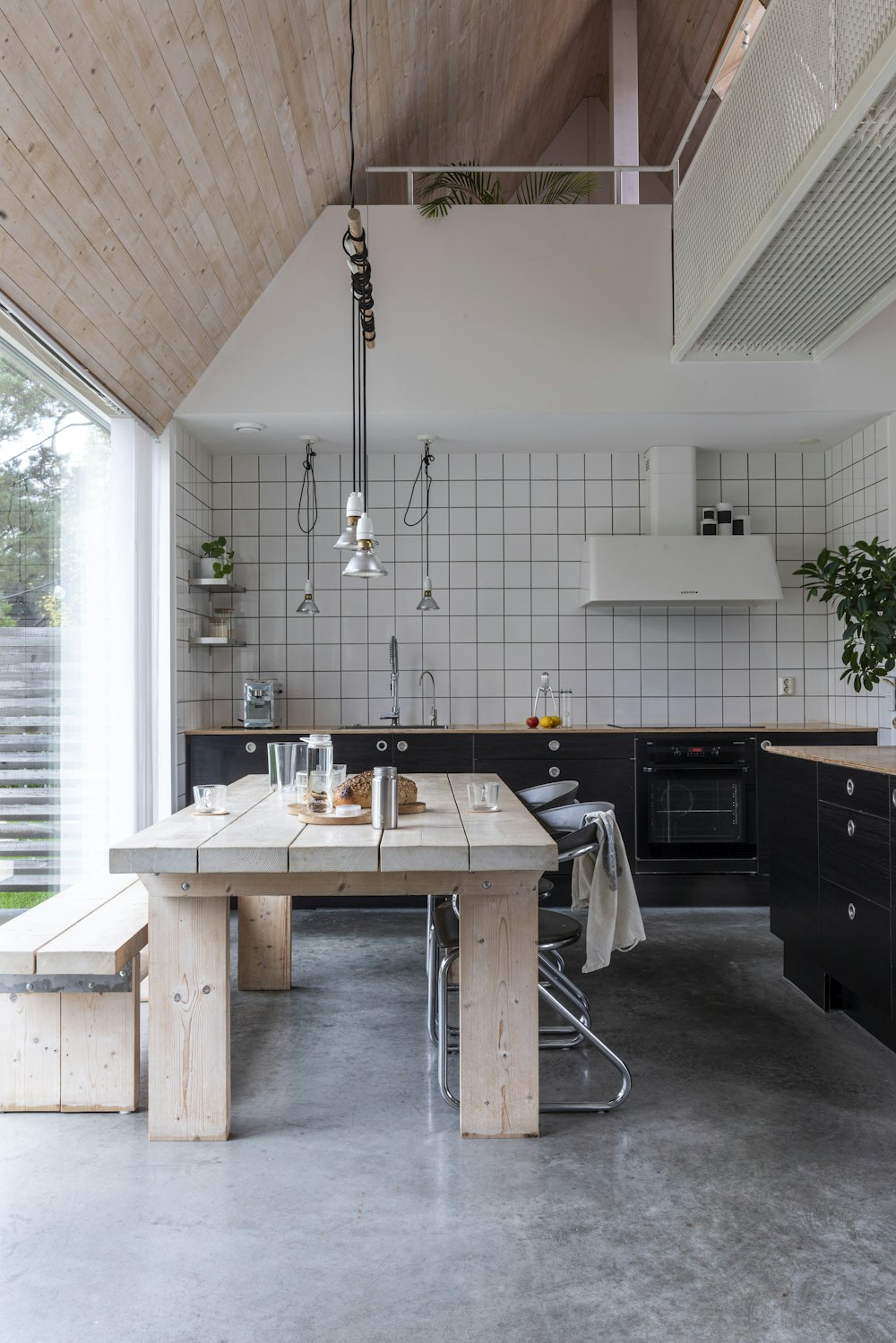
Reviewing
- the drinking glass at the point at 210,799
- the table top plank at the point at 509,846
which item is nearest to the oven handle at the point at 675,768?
the table top plank at the point at 509,846

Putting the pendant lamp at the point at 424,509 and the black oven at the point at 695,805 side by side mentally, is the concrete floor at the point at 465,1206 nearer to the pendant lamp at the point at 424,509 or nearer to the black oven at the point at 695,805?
the black oven at the point at 695,805

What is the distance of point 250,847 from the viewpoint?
2277 millimetres

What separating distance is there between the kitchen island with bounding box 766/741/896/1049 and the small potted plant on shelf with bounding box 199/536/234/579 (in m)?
2.85

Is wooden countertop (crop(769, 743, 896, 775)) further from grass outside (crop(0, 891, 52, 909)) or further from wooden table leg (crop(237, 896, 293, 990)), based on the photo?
grass outside (crop(0, 891, 52, 909))

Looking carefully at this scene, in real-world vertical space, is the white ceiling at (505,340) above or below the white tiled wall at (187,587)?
above

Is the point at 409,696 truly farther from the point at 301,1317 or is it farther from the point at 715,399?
the point at 301,1317

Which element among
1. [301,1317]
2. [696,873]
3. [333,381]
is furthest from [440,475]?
[301,1317]

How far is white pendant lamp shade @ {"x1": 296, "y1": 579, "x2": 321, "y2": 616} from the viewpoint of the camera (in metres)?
5.35

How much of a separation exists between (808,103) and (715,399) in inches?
75.4

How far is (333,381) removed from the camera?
15.7 ft

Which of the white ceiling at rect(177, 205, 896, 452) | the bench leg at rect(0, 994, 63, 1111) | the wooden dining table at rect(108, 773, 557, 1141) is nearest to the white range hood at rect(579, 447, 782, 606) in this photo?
the white ceiling at rect(177, 205, 896, 452)

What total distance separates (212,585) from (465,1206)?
144 inches

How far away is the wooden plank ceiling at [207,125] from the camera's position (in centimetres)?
273

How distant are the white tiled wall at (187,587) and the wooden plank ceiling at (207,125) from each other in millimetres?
462
